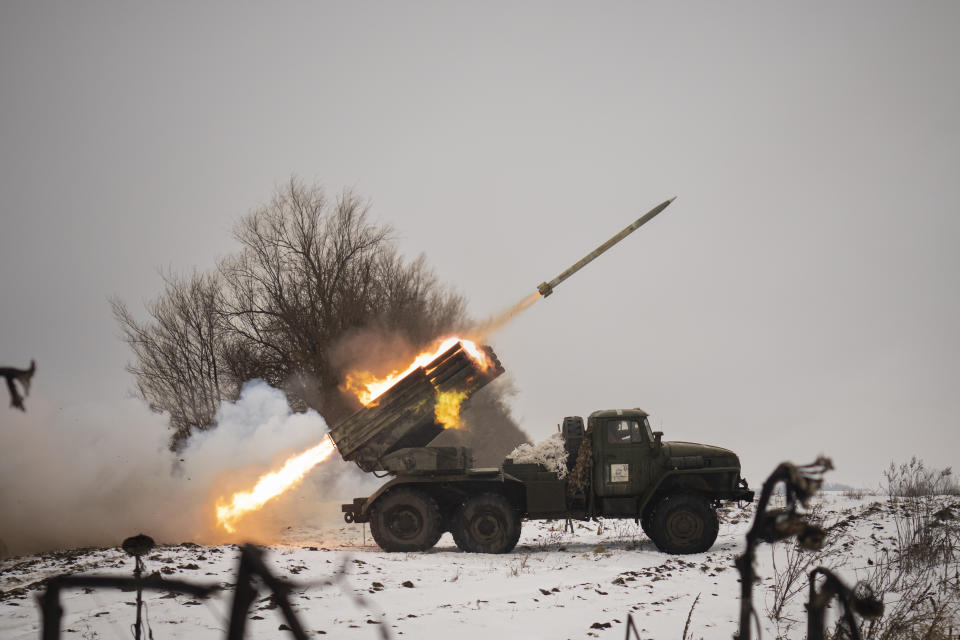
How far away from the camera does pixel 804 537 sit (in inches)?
42.2

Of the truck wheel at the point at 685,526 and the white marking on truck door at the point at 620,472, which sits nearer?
the truck wheel at the point at 685,526

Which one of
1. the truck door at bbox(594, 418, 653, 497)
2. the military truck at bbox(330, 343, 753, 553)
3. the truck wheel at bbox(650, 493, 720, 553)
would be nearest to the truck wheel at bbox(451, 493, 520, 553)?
the military truck at bbox(330, 343, 753, 553)

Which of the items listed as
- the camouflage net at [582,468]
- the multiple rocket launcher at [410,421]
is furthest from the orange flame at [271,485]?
the camouflage net at [582,468]

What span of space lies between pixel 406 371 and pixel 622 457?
4.91 m

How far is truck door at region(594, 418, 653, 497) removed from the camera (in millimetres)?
16594

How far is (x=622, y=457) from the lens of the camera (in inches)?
656

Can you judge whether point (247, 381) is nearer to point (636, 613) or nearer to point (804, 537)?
point (636, 613)

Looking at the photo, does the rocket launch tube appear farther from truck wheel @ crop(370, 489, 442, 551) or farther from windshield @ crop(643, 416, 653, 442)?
truck wheel @ crop(370, 489, 442, 551)

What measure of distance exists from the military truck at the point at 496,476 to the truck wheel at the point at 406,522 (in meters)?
0.02

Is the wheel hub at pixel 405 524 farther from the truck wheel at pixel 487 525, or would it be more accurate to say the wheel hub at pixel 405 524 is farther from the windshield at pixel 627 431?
the windshield at pixel 627 431

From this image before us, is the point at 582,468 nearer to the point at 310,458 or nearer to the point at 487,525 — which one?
the point at 487,525

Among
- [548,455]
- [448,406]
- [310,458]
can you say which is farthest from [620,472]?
[310,458]

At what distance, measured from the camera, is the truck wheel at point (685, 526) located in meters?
15.8

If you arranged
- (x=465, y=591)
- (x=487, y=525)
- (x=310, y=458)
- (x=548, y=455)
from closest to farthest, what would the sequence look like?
1. (x=465, y=591)
2. (x=487, y=525)
3. (x=548, y=455)
4. (x=310, y=458)
